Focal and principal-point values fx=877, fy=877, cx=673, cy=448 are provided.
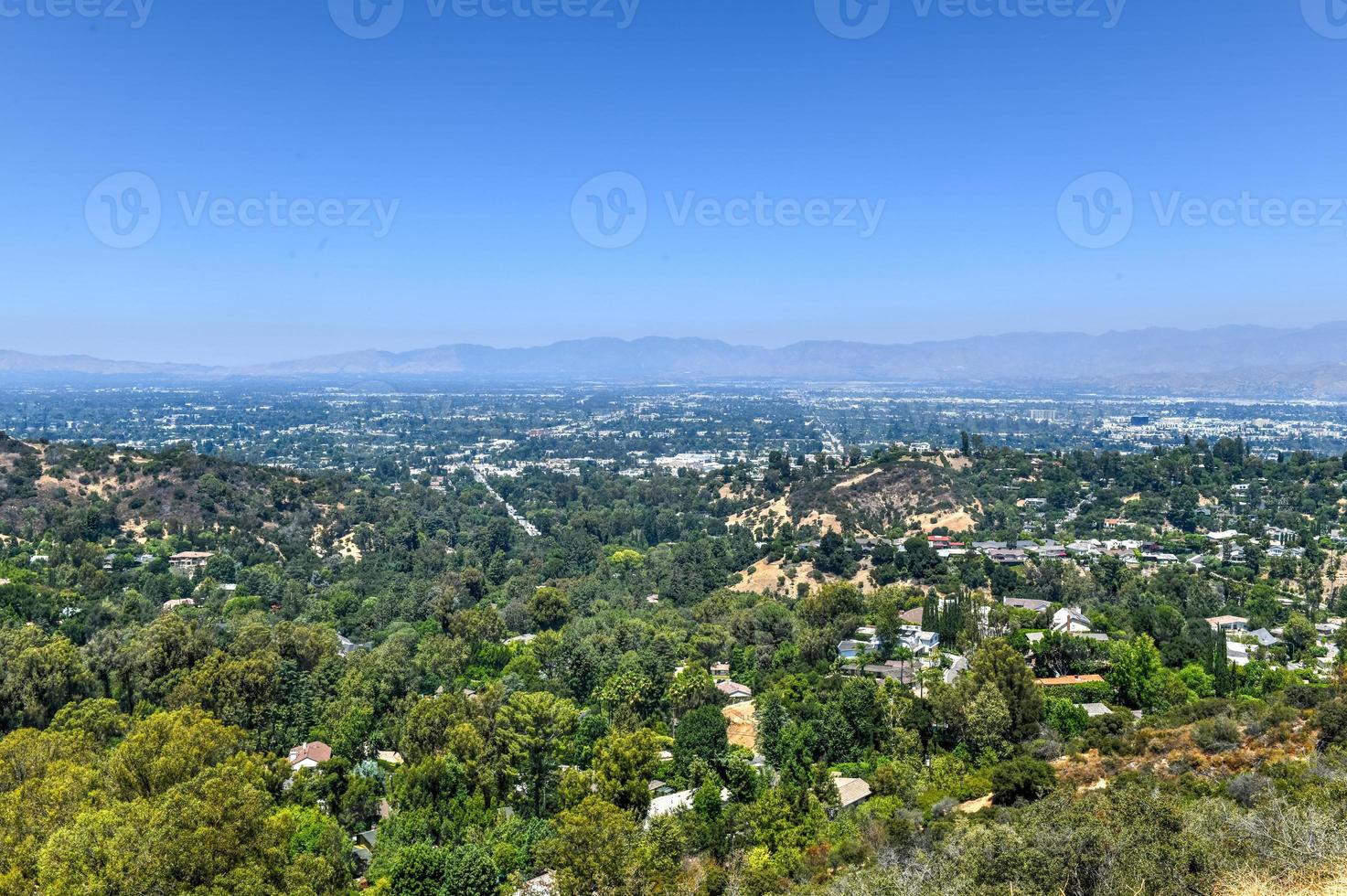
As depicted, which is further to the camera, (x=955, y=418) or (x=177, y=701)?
(x=955, y=418)

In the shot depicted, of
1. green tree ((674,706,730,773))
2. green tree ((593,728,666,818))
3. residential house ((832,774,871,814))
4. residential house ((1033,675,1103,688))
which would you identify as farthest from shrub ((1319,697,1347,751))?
green tree ((593,728,666,818))

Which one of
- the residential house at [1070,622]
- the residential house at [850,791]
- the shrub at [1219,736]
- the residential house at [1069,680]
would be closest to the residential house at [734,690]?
the residential house at [850,791]

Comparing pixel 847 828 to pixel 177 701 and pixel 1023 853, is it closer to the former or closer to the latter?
pixel 1023 853

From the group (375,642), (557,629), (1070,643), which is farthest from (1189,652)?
(375,642)

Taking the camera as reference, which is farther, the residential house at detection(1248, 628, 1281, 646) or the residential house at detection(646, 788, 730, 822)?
the residential house at detection(1248, 628, 1281, 646)

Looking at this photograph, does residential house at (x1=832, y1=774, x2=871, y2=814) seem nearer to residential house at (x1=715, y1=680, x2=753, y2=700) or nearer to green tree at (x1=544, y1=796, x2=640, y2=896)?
green tree at (x1=544, y1=796, x2=640, y2=896)

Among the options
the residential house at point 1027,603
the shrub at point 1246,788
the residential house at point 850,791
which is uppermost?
the shrub at point 1246,788

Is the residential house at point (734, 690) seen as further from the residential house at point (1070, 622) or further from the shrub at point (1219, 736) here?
the shrub at point (1219, 736)

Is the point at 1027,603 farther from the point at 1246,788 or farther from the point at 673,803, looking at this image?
the point at 673,803
